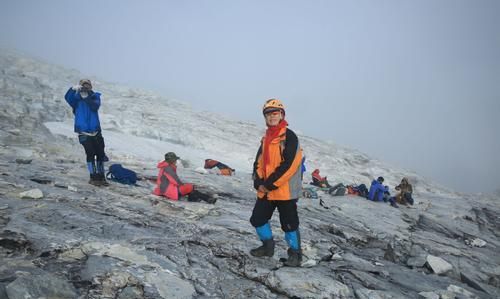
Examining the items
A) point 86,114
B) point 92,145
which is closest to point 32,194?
point 92,145

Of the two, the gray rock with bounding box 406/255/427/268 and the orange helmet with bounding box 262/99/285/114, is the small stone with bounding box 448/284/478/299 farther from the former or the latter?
the orange helmet with bounding box 262/99/285/114

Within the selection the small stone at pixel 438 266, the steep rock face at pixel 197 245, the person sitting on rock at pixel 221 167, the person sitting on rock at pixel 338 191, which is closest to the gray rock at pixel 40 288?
the steep rock face at pixel 197 245

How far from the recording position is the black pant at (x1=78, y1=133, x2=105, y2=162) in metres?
8.29

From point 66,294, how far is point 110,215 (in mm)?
2922

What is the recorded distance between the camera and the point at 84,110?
8297 mm

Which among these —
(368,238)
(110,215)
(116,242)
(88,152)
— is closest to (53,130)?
(88,152)

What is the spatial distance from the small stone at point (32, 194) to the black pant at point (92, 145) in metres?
1.65

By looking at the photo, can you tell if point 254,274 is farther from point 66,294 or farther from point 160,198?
point 160,198

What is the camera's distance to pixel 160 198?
8.62m

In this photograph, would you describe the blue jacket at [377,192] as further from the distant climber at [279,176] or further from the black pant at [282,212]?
Result: the black pant at [282,212]

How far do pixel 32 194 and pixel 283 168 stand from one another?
17.8 feet

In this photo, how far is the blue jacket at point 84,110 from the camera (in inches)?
322

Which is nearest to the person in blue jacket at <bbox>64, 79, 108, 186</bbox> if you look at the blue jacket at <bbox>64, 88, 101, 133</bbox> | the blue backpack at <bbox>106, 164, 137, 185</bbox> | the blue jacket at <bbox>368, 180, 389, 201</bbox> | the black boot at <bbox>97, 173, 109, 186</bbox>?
the blue jacket at <bbox>64, 88, 101, 133</bbox>

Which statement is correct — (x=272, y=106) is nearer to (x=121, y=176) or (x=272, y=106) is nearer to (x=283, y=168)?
(x=283, y=168)
